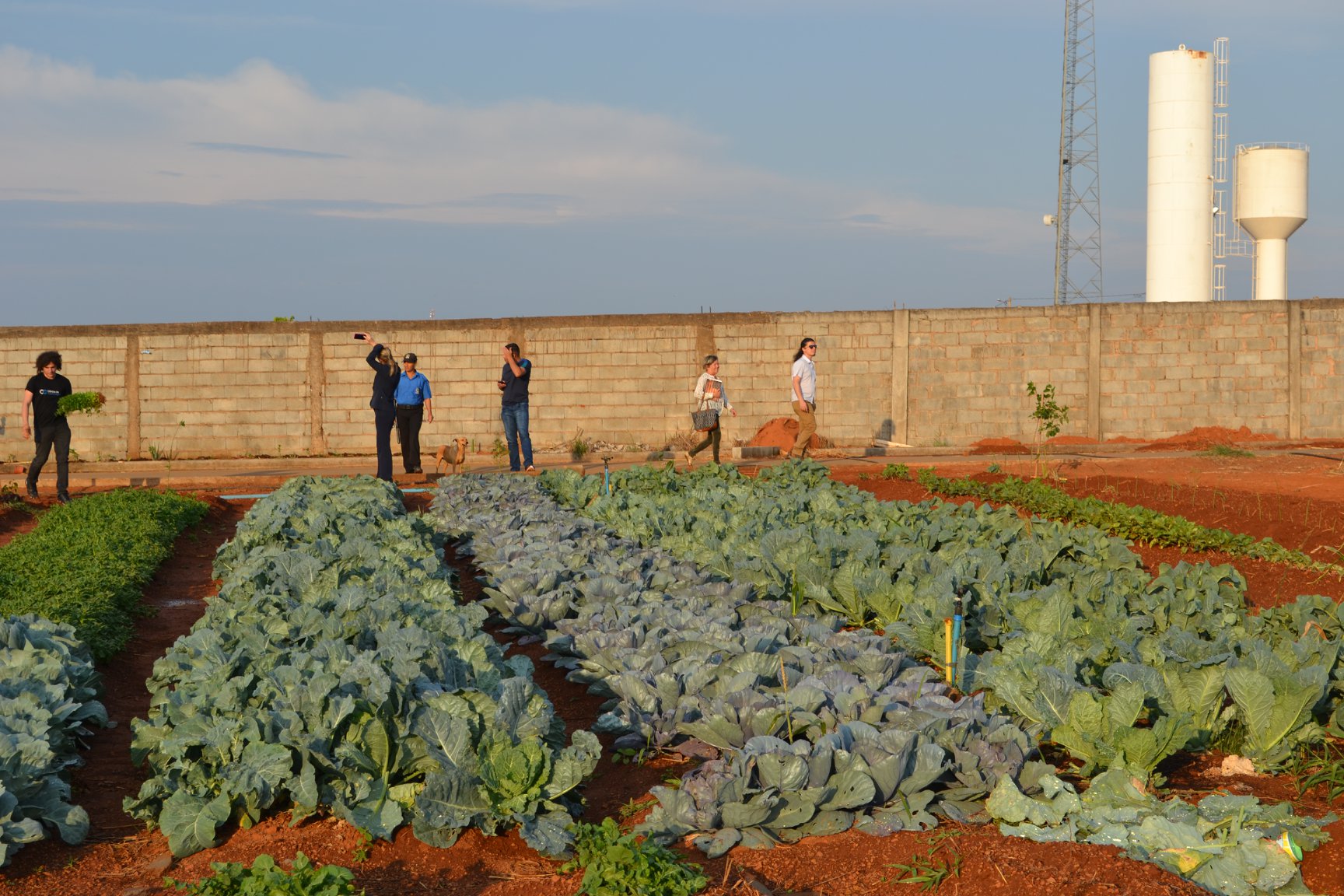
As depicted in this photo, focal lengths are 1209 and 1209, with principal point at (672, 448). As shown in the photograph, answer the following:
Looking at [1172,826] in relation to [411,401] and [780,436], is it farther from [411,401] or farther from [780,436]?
[780,436]

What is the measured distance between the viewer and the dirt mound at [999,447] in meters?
19.5

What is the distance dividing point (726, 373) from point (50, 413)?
10.8 m

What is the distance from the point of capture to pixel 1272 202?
37875mm

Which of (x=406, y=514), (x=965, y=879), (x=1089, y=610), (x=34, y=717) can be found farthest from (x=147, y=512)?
(x=965, y=879)

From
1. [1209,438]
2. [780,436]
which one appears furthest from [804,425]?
[1209,438]

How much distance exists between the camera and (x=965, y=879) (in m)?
3.47

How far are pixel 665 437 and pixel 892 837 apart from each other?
1704 centimetres

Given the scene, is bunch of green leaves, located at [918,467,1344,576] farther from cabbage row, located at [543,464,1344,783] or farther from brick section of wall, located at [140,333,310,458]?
brick section of wall, located at [140,333,310,458]

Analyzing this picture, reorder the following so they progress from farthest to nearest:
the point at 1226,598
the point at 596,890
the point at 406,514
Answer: the point at 406,514
the point at 1226,598
the point at 596,890

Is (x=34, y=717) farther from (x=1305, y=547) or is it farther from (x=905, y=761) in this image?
(x=1305, y=547)

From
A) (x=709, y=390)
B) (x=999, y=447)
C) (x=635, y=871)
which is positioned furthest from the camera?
(x=999, y=447)

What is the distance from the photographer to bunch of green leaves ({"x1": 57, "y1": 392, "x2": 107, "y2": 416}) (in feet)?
65.2

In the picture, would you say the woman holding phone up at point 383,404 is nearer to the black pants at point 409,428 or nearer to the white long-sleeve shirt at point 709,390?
the black pants at point 409,428

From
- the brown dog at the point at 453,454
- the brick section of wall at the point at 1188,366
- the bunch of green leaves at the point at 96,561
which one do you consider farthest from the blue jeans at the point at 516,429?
the brick section of wall at the point at 1188,366
